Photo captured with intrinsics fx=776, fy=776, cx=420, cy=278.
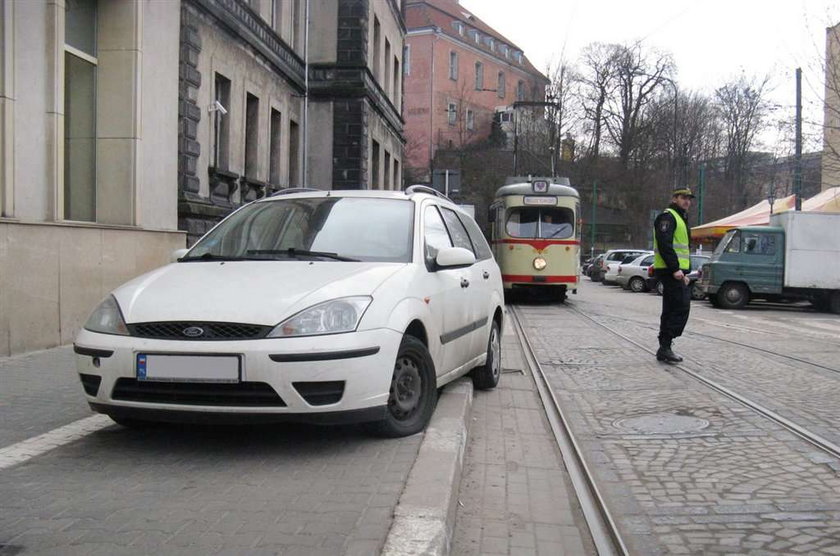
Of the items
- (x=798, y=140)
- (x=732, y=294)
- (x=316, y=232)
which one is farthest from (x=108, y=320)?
(x=798, y=140)

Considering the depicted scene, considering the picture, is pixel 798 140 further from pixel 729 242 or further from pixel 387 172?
pixel 387 172

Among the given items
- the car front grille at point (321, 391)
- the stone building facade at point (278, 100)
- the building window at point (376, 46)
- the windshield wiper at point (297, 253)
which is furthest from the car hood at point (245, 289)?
the building window at point (376, 46)

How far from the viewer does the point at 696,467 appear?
4.76 meters

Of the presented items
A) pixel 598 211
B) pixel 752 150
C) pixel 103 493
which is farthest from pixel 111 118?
pixel 598 211

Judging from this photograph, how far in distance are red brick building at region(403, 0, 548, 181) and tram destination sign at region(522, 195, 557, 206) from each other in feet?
150

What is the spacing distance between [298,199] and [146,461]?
2.42m

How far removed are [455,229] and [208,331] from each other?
285 centimetres

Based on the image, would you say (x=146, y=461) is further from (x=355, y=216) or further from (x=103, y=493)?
(x=355, y=216)

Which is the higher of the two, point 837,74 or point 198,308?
point 837,74

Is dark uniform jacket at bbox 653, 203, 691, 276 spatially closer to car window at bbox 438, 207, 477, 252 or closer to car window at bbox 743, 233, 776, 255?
car window at bbox 438, 207, 477, 252

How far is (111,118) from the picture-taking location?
10.4 meters

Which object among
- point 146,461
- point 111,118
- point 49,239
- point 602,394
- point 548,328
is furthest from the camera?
point 548,328

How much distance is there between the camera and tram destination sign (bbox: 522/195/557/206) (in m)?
19.1

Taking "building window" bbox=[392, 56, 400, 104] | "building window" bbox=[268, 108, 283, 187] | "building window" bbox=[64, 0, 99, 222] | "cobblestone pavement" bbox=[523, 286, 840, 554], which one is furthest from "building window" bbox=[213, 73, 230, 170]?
"building window" bbox=[392, 56, 400, 104]
